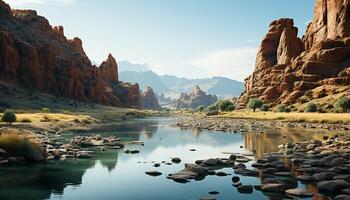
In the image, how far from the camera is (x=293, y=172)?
32.0 metres

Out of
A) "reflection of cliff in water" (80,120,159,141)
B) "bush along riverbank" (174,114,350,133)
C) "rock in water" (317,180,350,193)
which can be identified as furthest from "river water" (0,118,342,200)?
"bush along riverbank" (174,114,350,133)

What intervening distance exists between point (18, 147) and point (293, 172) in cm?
2652

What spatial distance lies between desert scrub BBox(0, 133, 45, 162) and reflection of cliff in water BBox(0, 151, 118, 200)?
2.05 meters

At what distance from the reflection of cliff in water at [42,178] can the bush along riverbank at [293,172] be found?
28.2 ft

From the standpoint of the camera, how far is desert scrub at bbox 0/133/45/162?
121 feet

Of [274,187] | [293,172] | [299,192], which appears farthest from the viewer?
[293,172]

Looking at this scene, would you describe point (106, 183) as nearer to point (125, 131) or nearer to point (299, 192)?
point (299, 192)

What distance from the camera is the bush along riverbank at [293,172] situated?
82.0 ft

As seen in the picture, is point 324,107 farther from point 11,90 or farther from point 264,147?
point 11,90

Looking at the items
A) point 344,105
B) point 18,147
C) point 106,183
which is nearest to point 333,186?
point 106,183

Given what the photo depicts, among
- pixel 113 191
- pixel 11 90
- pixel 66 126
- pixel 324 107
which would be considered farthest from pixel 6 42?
pixel 113 191

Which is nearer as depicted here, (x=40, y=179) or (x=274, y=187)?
(x=274, y=187)

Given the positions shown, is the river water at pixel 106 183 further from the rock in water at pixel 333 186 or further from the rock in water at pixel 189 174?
the rock in water at pixel 333 186

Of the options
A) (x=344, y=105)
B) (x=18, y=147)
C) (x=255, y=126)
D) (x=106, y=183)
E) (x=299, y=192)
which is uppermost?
(x=344, y=105)
